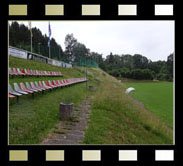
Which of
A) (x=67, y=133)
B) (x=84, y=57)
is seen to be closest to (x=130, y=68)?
(x=84, y=57)

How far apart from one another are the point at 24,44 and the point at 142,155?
117 ft

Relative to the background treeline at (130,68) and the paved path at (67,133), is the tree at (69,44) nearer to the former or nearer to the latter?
the background treeline at (130,68)

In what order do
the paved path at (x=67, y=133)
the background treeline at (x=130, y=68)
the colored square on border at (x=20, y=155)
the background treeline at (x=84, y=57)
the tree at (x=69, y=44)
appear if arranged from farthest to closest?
the tree at (x=69, y=44) → the background treeline at (x=130, y=68) → the background treeline at (x=84, y=57) → the paved path at (x=67, y=133) → the colored square on border at (x=20, y=155)

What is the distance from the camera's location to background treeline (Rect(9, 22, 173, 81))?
1098 inches

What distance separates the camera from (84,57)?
84.2ft

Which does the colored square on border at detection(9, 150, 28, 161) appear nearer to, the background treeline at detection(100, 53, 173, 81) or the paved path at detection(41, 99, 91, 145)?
the paved path at detection(41, 99, 91, 145)

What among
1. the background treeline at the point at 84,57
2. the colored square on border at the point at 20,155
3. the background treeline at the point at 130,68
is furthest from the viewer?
the background treeline at the point at 130,68

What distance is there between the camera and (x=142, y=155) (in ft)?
6.21

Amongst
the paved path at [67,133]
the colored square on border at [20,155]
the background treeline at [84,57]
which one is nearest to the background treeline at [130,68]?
the background treeline at [84,57]

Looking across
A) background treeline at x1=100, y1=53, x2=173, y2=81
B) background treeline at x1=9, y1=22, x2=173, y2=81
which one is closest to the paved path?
background treeline at x1=9, y1=22, x2=173, y2=81

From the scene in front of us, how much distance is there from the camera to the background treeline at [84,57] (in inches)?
1098

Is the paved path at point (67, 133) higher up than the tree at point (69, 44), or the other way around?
the tree at point (69, 44)
